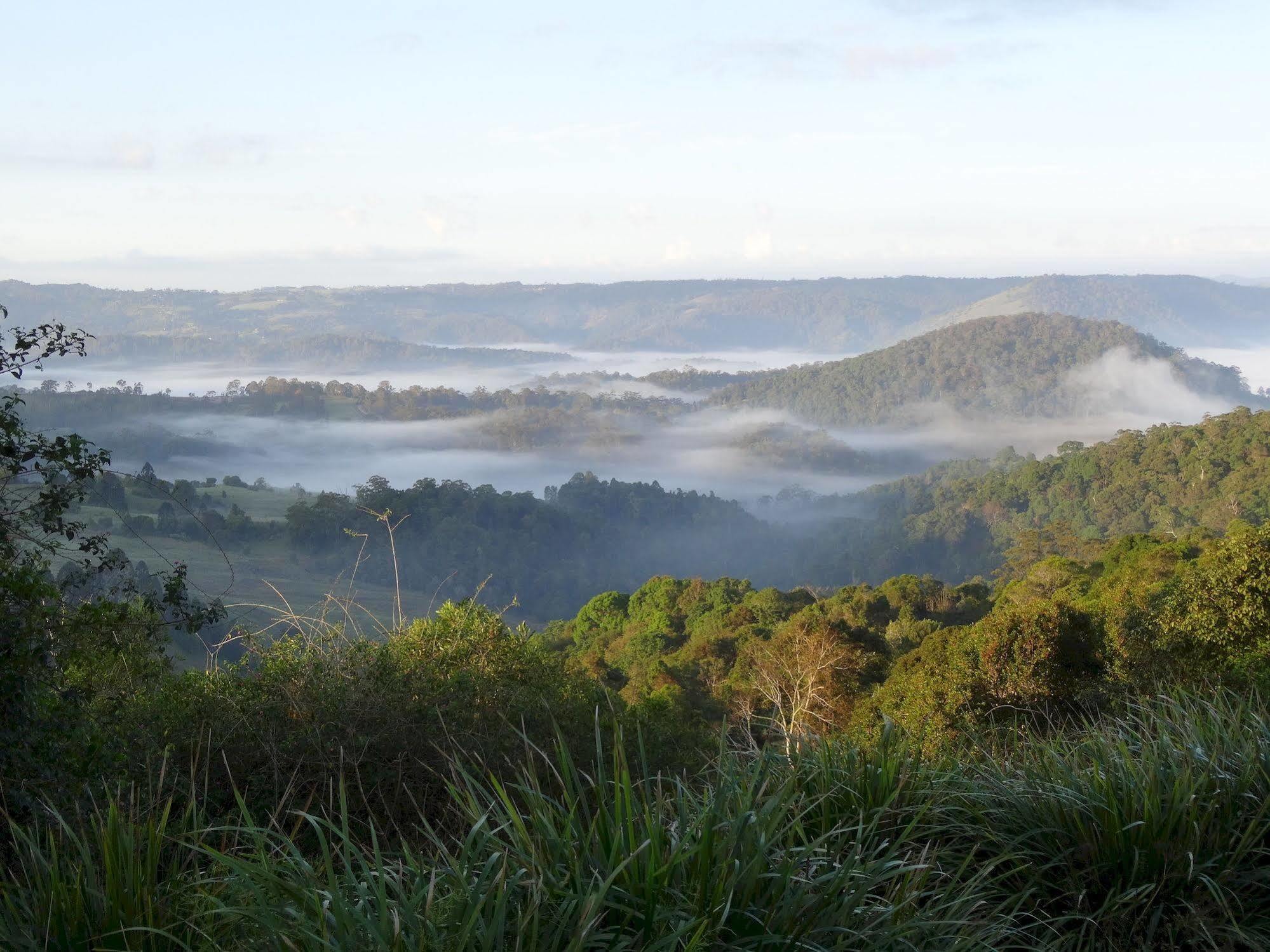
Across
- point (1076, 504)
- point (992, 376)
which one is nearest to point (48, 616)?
point (1076, 504)

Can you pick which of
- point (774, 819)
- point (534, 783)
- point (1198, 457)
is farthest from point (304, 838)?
point (1198, 457)

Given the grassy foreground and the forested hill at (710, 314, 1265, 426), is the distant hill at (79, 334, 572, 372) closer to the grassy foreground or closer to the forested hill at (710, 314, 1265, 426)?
the forested hill at (710, 314, 1265, 426)

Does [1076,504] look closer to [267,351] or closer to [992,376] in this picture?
[992,376]

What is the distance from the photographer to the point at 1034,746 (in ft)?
15.1

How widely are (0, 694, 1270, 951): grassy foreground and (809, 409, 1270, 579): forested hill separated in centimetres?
4059

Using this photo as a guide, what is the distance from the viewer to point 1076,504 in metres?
69.2

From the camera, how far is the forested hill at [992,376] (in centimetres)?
16175

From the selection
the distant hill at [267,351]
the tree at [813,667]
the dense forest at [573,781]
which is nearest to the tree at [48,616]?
the dense forest at [573,781]

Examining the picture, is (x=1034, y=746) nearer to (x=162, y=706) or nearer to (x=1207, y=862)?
(x=1207, y=862)

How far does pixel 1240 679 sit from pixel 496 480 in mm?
126540

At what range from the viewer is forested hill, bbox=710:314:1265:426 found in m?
162

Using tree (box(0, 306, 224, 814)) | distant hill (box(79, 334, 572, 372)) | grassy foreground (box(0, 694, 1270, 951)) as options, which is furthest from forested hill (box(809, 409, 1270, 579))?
distant hill (box(79, 334, 572, 372))

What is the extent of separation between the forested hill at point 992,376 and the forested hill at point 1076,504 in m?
74.1

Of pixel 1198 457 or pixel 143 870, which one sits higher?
pixel 143 870
